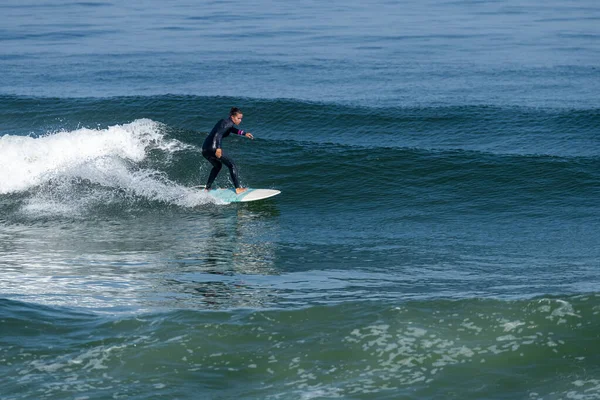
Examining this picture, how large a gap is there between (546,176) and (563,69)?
10200mm

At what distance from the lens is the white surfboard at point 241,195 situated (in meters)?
13.1

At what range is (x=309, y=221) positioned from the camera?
494 inches

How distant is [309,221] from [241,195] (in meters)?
1.31

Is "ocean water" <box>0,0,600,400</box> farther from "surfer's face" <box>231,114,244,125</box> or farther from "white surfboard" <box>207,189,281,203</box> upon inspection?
"surfer's face" <box>231,114,244,125</box>

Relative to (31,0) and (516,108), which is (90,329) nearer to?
(516,108)

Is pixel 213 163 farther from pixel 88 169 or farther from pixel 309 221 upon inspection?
pixel 88 169

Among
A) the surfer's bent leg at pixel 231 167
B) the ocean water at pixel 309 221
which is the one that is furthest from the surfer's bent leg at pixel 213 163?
the ocean water at pixel 309 221

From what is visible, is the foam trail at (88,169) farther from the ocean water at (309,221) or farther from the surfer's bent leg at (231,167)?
the surfer's bent leg at (231,167)

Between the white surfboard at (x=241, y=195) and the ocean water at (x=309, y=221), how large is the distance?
17 cm

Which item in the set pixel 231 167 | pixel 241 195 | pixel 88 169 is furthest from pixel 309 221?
pixel 88 169

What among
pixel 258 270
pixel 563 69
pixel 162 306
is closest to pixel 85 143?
pixel 258 270

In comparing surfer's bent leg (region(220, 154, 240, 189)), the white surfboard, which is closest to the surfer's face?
surfer's bent leg (region(220, 154, 240, 189))

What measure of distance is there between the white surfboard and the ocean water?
17 centimetres

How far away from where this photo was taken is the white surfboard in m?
13.1
